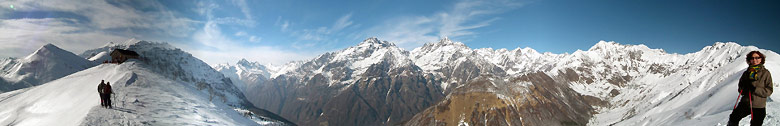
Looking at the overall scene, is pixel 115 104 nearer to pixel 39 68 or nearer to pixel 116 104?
pixel 116 104

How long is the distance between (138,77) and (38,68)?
128626 millimetres

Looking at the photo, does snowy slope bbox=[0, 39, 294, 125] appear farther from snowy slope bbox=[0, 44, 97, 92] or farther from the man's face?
snowy slope bbox=[0, 44, 97, 92]

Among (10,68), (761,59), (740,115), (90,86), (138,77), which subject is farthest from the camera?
(10,68)

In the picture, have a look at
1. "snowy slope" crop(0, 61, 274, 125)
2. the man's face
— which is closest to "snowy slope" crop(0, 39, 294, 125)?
"snowy slope" crop(0, 61, 274, 125)

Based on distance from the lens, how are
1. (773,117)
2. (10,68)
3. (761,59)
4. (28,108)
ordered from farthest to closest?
(10,68) → (28,108) → (773,117) → (761,59)

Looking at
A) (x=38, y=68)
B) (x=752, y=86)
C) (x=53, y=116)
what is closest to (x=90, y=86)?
(x=53, y=116)

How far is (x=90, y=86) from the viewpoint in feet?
124

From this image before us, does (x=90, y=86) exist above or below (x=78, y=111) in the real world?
above

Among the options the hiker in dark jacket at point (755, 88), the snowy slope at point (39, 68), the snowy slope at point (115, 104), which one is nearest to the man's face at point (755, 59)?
the hiker in dark jacket at point (755, 88)

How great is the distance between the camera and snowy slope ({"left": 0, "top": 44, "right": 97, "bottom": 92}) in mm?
114875

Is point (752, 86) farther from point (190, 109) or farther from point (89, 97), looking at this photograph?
point (89, 97)

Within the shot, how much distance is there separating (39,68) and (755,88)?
184659 mm

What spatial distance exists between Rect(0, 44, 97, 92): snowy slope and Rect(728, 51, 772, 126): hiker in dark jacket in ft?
552

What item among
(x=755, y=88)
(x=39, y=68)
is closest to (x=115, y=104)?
(x=755, y=88)
